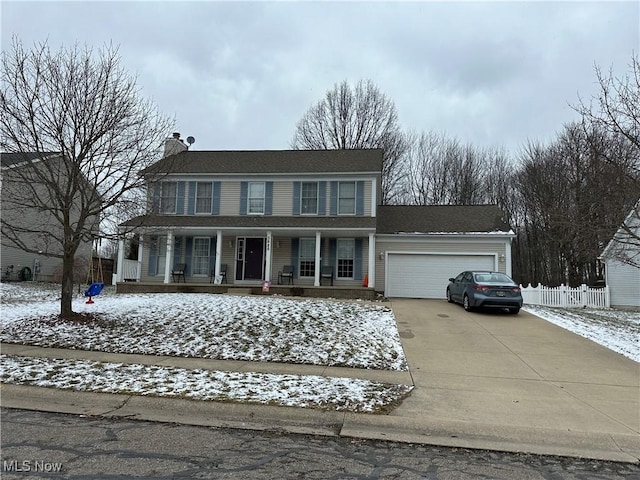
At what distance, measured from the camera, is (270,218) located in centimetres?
1972

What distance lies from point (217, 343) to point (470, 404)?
5.29m

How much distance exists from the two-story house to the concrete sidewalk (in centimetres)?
1004

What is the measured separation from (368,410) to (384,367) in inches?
94.1

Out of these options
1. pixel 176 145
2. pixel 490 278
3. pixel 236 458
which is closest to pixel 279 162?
pixel 176 145

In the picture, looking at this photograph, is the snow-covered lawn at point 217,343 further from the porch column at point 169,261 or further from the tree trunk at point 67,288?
the porch column at point 169,261

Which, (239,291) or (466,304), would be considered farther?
(239,291)

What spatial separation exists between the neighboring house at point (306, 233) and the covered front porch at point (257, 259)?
5 cm

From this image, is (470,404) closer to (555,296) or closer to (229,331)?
(229,331)

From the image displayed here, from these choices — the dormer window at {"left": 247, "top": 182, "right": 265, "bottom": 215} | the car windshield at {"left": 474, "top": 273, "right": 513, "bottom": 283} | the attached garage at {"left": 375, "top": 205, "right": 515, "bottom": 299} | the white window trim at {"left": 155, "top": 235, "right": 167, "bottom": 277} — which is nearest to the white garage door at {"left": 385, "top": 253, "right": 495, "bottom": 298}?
the attached garage at {"left": 375, "top": 205, "right": 515, "bottom": 299}

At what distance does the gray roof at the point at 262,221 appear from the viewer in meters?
18.8

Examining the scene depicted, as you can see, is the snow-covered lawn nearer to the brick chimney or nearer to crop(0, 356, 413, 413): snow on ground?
crop(0, 356, 413, 413): snow on ground

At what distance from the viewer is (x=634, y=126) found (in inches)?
404

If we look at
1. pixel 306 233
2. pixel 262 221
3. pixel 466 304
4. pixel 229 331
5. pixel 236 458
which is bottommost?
pixel 236 458

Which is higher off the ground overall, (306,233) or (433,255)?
(306,233)
